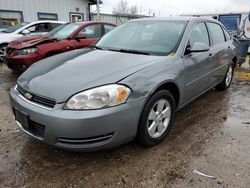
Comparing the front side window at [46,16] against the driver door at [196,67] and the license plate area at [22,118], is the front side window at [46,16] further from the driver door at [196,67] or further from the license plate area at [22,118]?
the license plate area at [22,118]

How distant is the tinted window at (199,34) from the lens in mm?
3467

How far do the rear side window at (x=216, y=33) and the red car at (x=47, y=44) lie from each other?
11.1 ft

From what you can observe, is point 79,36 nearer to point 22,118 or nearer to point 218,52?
point 218,52

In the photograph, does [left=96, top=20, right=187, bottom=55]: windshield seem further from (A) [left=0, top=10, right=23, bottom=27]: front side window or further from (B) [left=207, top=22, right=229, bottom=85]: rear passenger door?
(A) [left=0, top=10, right=23, bottom=27]: front side window

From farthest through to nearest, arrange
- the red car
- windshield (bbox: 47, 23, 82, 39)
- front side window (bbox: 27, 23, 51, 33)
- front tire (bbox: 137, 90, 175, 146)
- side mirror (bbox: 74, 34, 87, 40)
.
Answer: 1. front side window (bbox: 27, 23, 51, 33)
2. windshield (bbox: 47, 23, 82, 39)
3. side mirror (bbox: 74, 34, 87, 40)
4. the red car
5. front tire (bbox: 137, 90, 175, 146)

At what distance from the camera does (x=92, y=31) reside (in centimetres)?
684

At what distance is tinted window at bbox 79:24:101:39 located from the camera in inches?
260

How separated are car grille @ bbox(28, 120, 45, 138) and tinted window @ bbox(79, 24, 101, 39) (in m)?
4.54

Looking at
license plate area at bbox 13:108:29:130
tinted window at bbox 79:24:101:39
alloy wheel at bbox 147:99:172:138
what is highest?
tinted window at bbox 79:24:101:39

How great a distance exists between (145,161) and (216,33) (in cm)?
303

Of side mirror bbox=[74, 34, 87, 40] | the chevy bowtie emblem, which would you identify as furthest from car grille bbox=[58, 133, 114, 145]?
side mirror bbox=[74, 34, 87, 40]

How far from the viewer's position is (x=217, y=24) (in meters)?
4.62

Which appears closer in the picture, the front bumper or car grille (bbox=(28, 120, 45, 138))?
the front bumper

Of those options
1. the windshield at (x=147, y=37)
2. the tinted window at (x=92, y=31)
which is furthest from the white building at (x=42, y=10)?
the windshield at (x=147, y=37)
